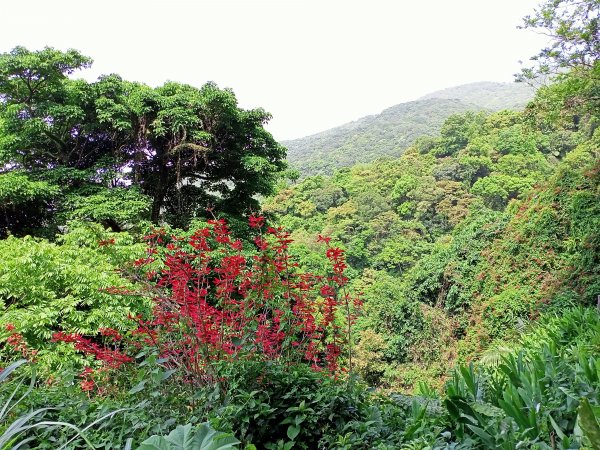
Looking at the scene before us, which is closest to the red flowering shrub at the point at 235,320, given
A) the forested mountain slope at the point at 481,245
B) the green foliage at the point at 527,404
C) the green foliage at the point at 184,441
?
the green foliage at the point at 527,404

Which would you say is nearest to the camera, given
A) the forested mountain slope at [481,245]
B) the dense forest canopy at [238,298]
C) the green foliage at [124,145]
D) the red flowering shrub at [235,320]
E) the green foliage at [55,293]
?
the dense forest canopy at [238,298]

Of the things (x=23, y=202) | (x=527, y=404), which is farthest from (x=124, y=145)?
(x=527, y=404)

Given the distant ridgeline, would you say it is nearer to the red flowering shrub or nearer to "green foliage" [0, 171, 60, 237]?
"green foliage" [0, 171, 60, 237]

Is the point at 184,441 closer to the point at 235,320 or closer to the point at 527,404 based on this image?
the point at 527,404

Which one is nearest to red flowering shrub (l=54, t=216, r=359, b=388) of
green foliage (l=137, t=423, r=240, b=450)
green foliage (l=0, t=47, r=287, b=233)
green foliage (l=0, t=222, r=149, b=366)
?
green foliage (l=137, t=423, r=240, b=450)

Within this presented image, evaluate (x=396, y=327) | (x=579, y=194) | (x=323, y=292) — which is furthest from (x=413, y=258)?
(x=323, y=292)

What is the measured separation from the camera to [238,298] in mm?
5488

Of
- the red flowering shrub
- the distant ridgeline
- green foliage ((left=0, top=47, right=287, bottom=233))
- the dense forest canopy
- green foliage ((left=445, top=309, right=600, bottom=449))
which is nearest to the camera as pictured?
green foliage ((left=445, top=309, right=600, bottom=449))

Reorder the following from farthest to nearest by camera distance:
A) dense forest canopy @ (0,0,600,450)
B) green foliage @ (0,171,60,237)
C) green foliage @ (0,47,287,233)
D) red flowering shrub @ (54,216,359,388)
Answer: green foliage @ (0,47,287,233) → green foliage @ (0,171,60,237) → red flowering shrub @ (54,216,359,388) → dense forest canopy @ (0,0,600,450)

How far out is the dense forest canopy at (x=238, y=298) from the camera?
5.69 feet

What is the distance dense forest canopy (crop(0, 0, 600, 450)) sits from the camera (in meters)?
1.73

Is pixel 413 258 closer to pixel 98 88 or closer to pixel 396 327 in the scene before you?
pixel 396 327

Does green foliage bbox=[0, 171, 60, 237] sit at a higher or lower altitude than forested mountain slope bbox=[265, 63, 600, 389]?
higher

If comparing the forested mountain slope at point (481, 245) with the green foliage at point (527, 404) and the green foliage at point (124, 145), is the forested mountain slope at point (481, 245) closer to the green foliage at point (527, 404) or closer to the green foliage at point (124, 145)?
the green foliage at point (124, 145)
